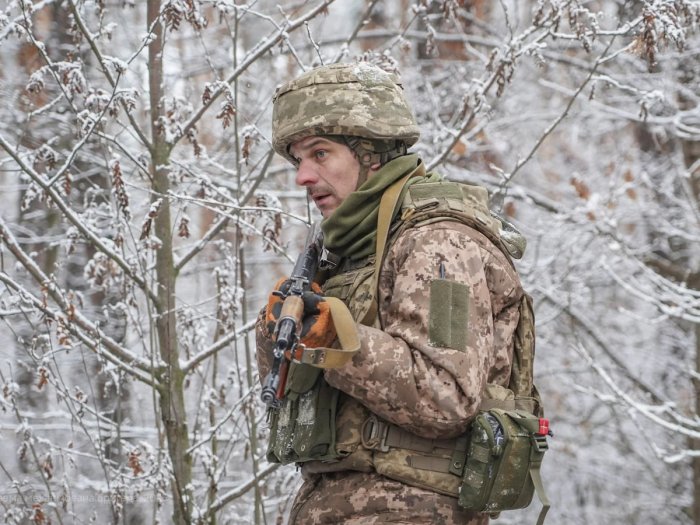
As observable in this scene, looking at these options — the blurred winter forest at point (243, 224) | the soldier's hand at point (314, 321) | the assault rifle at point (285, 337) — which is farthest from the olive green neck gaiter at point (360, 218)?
the blurred winter forest at point (243, 224)

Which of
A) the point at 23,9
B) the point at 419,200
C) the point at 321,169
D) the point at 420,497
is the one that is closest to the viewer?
the point at 420,497

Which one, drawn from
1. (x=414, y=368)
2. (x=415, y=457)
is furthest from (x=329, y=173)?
→ (x=415, y=457)

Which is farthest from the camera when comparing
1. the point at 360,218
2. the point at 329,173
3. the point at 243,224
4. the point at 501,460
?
the point at 243,224

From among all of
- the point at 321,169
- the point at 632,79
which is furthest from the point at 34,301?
the point at 632,79

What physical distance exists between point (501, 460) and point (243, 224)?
210 centimetres

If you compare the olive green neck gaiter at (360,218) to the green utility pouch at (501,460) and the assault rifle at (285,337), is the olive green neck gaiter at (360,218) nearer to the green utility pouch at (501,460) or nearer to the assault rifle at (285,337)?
the assault rifle at (285,337)

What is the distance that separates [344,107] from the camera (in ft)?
9.84

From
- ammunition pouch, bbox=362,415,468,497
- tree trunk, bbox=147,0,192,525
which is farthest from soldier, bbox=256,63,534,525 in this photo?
tree trunk, bbox=147,0,192,525

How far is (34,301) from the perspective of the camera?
3955 mm

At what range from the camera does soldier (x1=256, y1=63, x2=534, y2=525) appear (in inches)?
102

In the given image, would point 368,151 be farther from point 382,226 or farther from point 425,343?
point 425,343

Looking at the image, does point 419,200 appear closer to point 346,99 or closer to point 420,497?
point 346,99

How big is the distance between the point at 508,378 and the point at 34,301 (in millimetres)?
2153

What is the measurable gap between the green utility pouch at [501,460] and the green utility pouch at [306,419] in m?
0.42
